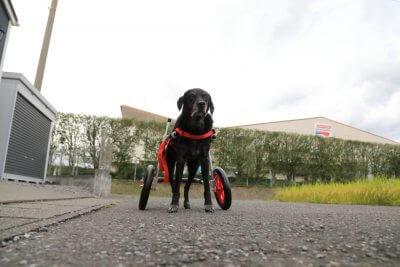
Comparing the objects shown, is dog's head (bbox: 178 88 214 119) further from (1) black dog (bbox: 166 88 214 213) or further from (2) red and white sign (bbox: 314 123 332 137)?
(2) red and white sign (bbox: 314 123 332 137)

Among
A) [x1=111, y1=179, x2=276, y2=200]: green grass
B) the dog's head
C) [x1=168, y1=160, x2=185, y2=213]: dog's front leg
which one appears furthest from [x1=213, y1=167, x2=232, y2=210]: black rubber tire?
[x1=111, y1=179, x2=276, y2=200]: green grass

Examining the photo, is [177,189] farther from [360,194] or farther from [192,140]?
[360,194]

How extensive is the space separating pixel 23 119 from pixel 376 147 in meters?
18.1

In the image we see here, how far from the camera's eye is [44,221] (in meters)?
2.22

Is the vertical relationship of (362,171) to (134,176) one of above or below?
above

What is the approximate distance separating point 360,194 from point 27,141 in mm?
9968

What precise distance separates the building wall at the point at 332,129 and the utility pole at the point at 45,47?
823 inches

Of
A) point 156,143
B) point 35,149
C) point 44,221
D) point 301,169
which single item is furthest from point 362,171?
point 44,221

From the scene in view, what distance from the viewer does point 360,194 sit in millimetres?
7785

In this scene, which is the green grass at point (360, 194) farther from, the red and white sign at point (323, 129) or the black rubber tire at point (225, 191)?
the red and white sign at point (323, 129)

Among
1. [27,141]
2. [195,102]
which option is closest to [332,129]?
[27,141]

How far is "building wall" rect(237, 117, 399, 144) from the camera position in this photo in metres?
Result: 31.5

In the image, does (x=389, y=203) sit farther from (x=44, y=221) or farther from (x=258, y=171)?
(x=258, y=171)

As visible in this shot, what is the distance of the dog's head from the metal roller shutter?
7443mm
